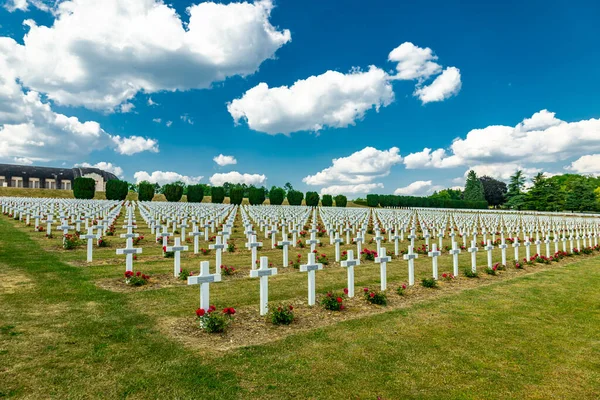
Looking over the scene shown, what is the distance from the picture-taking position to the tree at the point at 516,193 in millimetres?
73250

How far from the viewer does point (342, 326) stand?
5383 mm

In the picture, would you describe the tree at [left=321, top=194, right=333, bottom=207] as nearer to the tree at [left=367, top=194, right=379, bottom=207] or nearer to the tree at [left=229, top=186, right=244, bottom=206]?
the tree at [left=229, top=186, right=244, bottom=206]

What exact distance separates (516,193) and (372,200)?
32.0m

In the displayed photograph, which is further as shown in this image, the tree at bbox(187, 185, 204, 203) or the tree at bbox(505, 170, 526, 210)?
the tree at bbox(505, 170, 526, 210)

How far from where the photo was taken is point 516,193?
76.8 meters

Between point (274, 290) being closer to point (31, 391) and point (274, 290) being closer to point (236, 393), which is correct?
point (236, 393)

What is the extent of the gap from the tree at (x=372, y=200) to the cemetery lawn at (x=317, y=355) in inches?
2818

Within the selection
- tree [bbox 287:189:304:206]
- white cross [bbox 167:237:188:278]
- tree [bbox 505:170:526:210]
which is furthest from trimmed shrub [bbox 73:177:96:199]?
tree [bbox 505:170:526:210]

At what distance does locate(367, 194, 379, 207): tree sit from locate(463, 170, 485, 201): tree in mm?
31094

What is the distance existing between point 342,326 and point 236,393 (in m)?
2.38

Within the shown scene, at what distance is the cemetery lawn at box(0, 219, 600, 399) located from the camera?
Result: 351 cm

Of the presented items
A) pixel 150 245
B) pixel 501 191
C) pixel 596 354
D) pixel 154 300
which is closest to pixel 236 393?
pixel 154 300

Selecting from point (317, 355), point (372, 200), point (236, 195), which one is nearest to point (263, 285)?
point (317, 355)

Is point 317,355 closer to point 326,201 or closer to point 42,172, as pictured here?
point 326,201
